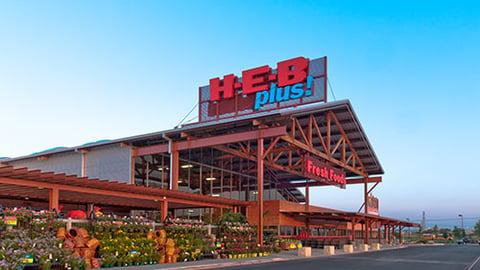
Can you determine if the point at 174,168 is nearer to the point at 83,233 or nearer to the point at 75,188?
the point at 75,188

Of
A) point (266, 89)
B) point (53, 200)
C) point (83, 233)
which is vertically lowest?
point (83, 233)

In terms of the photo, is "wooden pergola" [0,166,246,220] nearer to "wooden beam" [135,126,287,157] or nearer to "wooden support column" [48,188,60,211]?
"wooden support column" [48,188,60,211]

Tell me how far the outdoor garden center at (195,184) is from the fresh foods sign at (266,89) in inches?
3.0

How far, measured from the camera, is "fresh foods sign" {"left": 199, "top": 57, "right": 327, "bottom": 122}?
102ft

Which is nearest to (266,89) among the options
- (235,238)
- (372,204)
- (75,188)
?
(235,238)

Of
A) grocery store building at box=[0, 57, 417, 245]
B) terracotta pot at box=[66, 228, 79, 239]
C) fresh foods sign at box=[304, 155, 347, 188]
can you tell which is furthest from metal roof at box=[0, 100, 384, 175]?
terracotta pot at box=[66, 228, 79, 239]

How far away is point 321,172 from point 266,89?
761cm

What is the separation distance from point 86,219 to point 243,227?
10369mm

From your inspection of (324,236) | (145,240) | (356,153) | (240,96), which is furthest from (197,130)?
(324,236)

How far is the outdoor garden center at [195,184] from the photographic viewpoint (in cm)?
1795

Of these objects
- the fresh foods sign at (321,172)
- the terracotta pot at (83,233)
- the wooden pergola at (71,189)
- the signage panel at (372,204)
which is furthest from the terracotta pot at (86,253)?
the signage panel at (372,204)

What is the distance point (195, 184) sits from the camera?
36219 mm

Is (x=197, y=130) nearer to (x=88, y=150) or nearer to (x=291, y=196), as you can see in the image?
(x=88, y=150)

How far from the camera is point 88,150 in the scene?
34.0 meters
